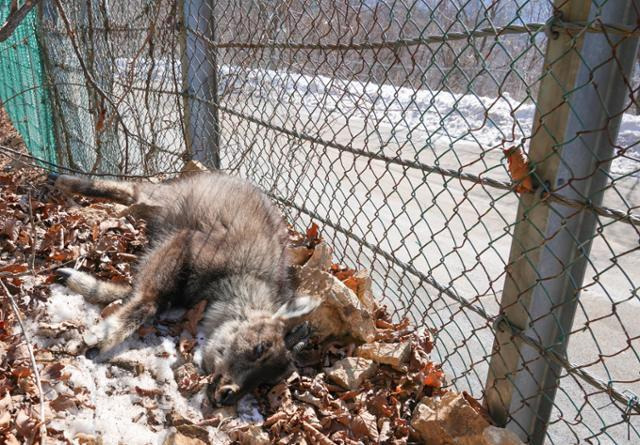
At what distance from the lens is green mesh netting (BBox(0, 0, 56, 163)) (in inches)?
273

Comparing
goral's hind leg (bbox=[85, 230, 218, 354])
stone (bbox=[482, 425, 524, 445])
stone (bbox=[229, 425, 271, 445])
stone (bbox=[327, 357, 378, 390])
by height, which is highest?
goral's hind leg (bbox=[85, 230, 218, 354])

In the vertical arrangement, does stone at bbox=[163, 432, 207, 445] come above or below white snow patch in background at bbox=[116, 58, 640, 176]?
below

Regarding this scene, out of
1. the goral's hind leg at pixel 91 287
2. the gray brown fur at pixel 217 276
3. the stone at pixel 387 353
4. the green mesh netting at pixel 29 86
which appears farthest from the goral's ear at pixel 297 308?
the green mesh netting at pixel 29 86

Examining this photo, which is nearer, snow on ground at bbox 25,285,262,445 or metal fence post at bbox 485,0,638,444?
metal fence post at bbox 485,0,638,444

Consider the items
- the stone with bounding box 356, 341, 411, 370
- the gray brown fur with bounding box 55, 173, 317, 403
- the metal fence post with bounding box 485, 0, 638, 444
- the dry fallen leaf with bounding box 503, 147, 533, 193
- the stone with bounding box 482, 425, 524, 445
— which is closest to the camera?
the metal fence post with bounding box 485, 0, 638, 444

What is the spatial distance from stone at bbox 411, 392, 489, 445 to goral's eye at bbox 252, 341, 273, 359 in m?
1.09

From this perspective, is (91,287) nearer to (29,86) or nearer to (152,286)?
(152,286)

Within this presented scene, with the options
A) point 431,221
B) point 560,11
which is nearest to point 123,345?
point 560,11

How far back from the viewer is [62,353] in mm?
2863

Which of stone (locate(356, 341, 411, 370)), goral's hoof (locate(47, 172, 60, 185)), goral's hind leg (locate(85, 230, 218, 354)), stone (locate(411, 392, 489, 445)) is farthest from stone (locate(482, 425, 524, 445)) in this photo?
goral's hoof (locate(47, 172, 60, 185))

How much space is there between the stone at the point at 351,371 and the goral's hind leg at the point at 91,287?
1.56 m

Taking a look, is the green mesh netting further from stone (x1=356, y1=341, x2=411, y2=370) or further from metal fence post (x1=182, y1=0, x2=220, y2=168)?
stone (x1=356, y1=341, x2=411, y2=370)

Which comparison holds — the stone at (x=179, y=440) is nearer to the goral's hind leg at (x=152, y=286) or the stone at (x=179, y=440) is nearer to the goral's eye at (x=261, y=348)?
the goral's hind leg at (x=152, y=286)

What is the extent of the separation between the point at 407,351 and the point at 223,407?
1.13m
